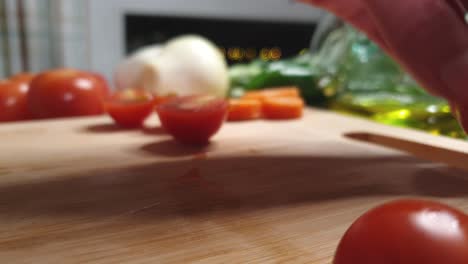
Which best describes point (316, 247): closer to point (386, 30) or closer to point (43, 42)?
point (386, 30)

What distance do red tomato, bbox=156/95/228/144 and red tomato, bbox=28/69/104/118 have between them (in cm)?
33

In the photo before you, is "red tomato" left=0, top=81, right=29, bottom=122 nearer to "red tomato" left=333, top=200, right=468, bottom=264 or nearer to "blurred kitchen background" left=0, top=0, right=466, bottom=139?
"blurred kitchen background" left=0, top=0, right=466, bottom=139

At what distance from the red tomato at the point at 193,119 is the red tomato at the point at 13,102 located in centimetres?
47

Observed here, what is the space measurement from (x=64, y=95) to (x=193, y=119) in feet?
1.39

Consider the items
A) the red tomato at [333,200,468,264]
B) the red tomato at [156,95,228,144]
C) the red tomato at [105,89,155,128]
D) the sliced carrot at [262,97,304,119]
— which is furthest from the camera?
the sliced carrot at [262,97,304,119]

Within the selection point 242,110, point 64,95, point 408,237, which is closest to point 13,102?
point 64,95

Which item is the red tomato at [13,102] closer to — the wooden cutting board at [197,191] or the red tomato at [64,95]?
the red tomato at [64,95]

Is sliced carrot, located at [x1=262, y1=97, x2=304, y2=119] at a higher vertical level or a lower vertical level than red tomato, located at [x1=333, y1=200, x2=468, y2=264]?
lower

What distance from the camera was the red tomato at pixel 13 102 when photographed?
0.98m

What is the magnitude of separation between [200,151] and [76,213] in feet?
0.88

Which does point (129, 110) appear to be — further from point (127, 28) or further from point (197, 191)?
point (127, 28)

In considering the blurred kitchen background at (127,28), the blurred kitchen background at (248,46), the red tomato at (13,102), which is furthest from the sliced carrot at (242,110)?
the blurred kitchen background at (127,28)

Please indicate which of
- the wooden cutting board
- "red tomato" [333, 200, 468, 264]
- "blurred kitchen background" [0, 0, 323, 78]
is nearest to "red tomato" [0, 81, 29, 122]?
the wooden cutting board

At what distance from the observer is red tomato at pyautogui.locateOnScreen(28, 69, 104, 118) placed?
3.06ft
